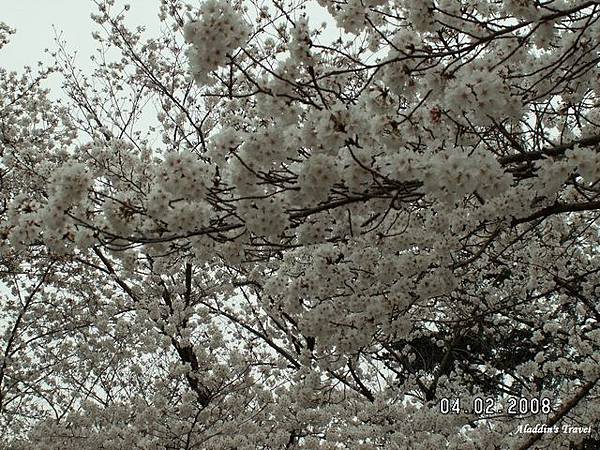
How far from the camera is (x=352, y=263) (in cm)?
471

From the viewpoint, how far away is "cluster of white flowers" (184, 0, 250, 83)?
3.03m

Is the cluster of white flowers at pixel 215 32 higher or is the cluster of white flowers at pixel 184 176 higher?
the cluster of white flowers at pixel 215 32

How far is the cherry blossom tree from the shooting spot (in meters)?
3.21

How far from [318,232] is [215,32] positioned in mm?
1437

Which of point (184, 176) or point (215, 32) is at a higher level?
point (215, 32)

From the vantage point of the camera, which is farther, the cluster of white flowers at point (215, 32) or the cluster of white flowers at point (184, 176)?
the cluster of white flowers at point (184, 176)

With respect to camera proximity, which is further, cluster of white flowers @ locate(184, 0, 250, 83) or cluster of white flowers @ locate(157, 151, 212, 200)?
cluster of white flowers @ locate(157, 151, 212, 200)

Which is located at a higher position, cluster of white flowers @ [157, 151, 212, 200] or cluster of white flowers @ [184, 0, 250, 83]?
cluster of white flowers @ [184, 0, 250, 83]

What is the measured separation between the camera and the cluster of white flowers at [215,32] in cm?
303

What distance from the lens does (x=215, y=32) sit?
3.03m

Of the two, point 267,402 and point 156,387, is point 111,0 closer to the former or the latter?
point 156,387

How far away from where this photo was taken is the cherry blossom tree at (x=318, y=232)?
3.21m

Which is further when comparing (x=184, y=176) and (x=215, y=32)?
(x=184, y=176)

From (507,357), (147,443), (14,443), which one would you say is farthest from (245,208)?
(507,357)
